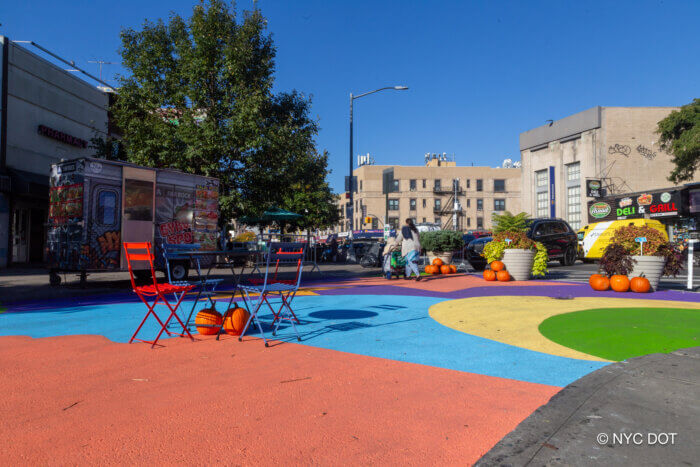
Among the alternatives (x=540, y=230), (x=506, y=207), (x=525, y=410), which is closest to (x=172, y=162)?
(x=540, y=230)

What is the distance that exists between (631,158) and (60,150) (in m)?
39.9

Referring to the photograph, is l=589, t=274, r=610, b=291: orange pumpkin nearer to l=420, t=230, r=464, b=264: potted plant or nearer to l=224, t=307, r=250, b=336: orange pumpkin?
l=420, t=230, r=464, b=264: potted plant

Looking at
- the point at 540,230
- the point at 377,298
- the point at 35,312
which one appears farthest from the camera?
the point at 540,230

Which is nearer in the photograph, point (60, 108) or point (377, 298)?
point (377, 298)

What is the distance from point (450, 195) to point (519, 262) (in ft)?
192

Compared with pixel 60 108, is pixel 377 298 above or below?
below

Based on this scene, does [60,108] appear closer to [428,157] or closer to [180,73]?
[180,73]

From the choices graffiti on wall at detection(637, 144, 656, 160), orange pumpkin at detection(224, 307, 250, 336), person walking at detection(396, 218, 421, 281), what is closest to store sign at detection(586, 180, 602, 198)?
graffiti on wall at detection(637, 144, 656, 160)

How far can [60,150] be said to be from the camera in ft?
68.5

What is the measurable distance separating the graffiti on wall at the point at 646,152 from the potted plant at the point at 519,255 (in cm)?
3092

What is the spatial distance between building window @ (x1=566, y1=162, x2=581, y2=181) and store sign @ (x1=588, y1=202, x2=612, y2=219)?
3567mm

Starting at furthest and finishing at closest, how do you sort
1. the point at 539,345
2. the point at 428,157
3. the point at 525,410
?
the point at 428,157 → the point at 539,345 → the point at 525,410

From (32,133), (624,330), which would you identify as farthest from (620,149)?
(32,133)

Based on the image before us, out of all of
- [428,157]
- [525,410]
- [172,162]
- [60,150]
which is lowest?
[525,410]
